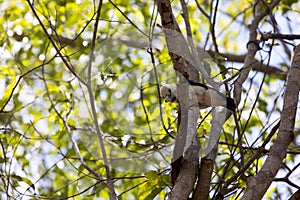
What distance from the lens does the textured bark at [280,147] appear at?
3.57ft

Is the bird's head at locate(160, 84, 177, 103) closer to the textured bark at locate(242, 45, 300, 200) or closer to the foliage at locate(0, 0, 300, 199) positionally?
the foliage at locate(0, 0, 300, 199)

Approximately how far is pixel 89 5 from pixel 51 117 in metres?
0.40

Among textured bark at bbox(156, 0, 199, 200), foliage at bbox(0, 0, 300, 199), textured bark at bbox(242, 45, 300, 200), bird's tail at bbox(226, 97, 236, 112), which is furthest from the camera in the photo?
foliage at bbox(0, 0, 300, 199)

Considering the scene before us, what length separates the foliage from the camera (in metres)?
1.50

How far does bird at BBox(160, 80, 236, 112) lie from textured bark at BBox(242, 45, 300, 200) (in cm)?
15

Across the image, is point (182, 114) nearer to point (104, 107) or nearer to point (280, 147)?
point (280, 147)

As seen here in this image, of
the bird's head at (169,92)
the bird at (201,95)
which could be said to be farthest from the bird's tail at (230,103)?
the bird's head at (169,92)

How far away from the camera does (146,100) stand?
1959 mm

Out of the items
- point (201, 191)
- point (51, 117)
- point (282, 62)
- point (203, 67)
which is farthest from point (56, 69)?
point (201, 191)

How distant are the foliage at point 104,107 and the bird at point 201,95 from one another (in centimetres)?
8

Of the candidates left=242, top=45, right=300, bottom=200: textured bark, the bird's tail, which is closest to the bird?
Answer: the bird's tail

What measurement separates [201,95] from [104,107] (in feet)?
2.67

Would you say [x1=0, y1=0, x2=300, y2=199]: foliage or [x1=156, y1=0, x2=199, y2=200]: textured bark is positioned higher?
[x1=0, y1=0, x2=300, y2=199]: foliage

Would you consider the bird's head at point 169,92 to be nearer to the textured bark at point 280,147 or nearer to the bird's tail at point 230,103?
the bird's tail at point 230,103
